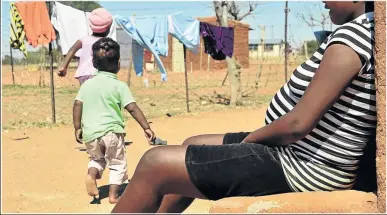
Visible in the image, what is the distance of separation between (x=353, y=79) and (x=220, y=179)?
1.89 feet

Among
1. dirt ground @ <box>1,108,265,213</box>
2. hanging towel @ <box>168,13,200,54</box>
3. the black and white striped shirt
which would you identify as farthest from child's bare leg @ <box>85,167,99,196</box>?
hanging towel @ <box>168,13,200,54</box>

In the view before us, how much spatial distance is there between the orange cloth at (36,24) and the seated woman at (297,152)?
680 cm

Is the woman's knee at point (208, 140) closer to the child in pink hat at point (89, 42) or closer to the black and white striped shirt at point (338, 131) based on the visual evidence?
the black and white striped shirt at point (338, 131)

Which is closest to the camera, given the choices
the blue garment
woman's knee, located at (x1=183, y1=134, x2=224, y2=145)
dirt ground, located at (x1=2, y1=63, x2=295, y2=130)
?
woman's knee, located at (x1=183, y1=134, x2=224, y2=145)

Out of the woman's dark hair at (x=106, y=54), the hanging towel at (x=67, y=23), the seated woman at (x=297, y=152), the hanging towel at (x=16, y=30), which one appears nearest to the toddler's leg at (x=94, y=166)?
the woman's dark hair at (x=106, y=54)

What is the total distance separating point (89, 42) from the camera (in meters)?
5.11

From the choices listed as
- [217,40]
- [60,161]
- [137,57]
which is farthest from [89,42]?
[217,40]

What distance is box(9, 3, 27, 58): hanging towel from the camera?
8448 mm

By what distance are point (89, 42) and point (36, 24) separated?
3594 millimetres

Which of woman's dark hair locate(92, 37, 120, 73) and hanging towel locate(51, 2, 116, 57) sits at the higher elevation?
hanging towel locate(51, 2, 116, 57)

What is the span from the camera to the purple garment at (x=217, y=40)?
1048 centimetres

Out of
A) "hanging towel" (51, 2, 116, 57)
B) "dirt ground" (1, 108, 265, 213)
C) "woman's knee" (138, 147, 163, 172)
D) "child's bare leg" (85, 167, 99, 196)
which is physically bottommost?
"dirt ground" (1, 108, 265, 213)

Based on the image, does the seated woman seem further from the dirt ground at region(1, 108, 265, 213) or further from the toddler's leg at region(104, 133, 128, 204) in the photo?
the toddler's leg at region(104, 133, 128, 204)

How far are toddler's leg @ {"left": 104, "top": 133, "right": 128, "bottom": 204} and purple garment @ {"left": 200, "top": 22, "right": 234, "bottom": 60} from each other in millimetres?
6762
